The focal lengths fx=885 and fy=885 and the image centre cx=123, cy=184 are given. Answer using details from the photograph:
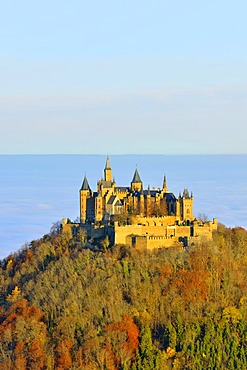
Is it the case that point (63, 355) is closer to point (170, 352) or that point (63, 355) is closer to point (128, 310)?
point (128, 310)

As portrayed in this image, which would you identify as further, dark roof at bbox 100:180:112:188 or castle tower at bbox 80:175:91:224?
castle tower at bbox 80:175:91:224

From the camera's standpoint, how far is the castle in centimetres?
5559

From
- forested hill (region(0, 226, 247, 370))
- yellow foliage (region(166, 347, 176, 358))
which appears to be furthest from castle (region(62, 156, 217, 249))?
yellow foliage (region(166, 347, 176, 358))

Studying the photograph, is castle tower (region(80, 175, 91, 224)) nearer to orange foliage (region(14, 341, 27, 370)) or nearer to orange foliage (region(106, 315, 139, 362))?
orange foliage (region(106, 315, 139, 362))

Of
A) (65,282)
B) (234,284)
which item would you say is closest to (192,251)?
(234,284)

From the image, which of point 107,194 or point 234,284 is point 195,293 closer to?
point 234,284

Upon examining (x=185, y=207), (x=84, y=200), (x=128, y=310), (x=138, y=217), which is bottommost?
(x=128, y=310)

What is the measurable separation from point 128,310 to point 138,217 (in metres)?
9.89

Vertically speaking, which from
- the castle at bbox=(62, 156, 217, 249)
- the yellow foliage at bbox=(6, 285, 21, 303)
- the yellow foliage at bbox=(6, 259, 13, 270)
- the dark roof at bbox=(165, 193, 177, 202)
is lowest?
the yellow foliage at bbox=(6, 285, 21, 303)

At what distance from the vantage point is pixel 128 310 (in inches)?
1916

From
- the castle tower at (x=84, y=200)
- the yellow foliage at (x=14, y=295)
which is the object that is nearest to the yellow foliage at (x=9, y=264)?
the yellow foliage at (x=14, y=295)

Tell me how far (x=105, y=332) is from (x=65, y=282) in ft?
20.0

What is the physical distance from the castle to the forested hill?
1.27 m

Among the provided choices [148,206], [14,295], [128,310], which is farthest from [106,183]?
[128,310]
